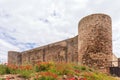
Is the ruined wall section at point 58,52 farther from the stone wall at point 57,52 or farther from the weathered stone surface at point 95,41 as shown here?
the weathered stone surface at point 95,41

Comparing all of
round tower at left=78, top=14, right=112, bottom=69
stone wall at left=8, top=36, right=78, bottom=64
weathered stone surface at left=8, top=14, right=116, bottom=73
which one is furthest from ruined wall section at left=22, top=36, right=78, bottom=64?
round tower at left=78, top=14, right=112, bottom=69

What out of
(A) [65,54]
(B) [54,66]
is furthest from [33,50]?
(B) [54,66]

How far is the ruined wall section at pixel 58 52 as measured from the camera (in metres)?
19.2

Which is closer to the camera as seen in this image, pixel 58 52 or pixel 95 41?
pixel 95 41

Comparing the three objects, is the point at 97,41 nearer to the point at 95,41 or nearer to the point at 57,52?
the point at 95,41

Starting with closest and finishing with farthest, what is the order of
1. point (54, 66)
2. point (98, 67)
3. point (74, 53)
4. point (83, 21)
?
point (54, 66), point (98, 67), point (83, 21), point (74, 53)

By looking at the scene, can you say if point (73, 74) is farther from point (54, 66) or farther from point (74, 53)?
point (74, 53)

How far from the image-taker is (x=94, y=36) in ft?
50.6

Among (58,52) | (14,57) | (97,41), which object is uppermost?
(97,41)

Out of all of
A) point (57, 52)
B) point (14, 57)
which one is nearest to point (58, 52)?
point (57, 52)

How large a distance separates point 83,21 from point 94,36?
5.15 ft

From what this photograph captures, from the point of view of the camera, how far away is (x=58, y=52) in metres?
20.9

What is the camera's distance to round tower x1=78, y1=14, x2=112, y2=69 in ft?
49.3

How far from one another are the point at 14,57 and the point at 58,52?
987 centimetres
